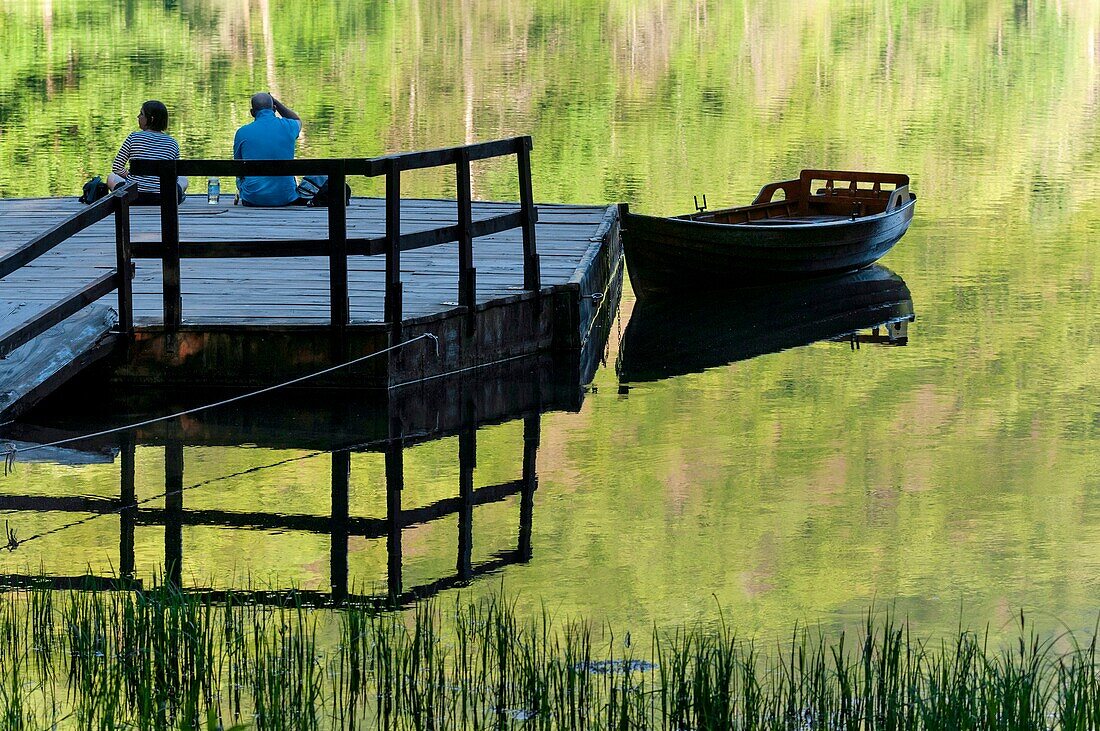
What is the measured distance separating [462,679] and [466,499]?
3.26 m

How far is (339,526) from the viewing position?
9.70m

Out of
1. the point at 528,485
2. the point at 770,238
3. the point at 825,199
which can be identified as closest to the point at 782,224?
the point at 770,238

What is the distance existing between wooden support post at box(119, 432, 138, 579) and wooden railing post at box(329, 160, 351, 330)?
1.53m

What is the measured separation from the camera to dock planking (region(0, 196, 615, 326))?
12609mm

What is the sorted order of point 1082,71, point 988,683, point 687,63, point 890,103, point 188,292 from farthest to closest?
point 687,63, point 1082,71, point 890,103, point 188,292, point 988,683

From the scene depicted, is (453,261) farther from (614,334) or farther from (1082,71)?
(1082,71)

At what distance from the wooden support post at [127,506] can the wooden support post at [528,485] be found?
192 centimetres

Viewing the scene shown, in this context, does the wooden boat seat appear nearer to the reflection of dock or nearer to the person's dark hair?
the reflection of dock

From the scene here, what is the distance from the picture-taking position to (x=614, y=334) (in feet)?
51.3

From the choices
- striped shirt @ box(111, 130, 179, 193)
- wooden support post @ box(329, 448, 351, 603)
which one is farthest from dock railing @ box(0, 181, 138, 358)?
striped shirt @ box(111, 130, 179, 193)

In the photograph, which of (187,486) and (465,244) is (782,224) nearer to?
(465,244)

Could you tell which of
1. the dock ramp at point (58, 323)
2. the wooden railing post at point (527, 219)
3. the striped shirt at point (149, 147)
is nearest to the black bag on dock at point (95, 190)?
the striped shirt at point (149, 147)

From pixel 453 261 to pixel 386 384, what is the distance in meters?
2.75

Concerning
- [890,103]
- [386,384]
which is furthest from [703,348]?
[890,103]
